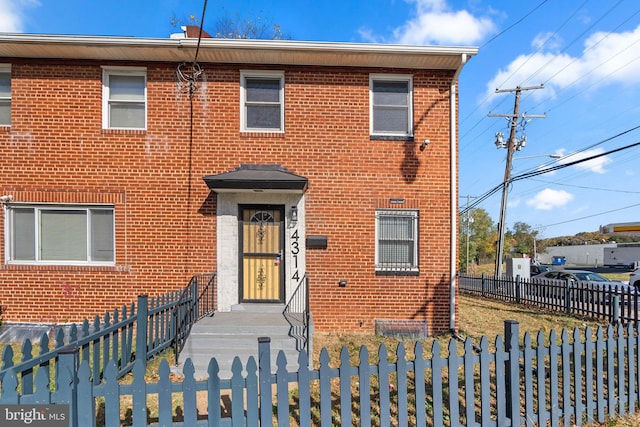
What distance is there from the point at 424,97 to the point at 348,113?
1729mm

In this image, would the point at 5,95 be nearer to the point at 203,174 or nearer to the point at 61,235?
the point at 61,235

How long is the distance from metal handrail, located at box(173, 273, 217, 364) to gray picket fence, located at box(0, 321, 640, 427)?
1590 millimetres

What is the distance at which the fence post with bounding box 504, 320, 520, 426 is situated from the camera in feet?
11.4

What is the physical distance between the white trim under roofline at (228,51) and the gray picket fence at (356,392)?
573 cm

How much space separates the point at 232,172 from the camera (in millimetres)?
6988

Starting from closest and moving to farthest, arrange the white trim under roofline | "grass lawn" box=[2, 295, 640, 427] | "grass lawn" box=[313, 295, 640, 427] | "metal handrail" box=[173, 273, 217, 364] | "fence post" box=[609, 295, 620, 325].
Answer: "grass lawn" box=[2, 295, 640, 427], "metal handrail" box=[173, 273, 217, 364], "grass lawn" box=[313, 295, 640, 427], the white trim under roofline, "fence post" box=[609, 295, 620, 325]

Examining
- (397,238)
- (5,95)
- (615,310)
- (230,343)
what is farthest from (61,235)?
(615,310)

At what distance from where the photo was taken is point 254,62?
7359 millimetres

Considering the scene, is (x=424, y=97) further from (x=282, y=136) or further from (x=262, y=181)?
(x=262, y=181)

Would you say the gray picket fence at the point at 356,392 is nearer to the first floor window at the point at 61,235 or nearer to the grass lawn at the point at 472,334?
the grass lawn at the point at 472,334

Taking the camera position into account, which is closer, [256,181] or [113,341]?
[113,341]

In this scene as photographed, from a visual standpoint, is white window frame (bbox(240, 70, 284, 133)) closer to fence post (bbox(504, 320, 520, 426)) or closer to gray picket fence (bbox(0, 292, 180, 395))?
gray picket fence (bbox(0, 292, 180, 395))

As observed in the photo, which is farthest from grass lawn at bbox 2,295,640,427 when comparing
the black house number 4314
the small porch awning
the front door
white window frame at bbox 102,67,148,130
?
white window frame at bbox 102,67,148,130

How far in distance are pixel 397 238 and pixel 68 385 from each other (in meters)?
6.13
